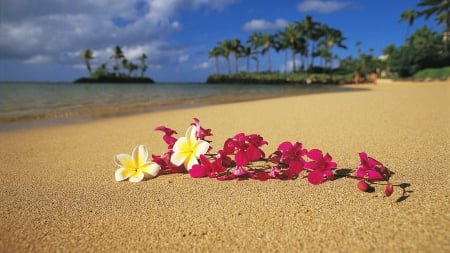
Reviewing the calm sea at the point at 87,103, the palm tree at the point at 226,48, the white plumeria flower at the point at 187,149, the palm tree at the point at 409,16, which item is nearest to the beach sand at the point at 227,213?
the white plumeria flower at the point at 187,149

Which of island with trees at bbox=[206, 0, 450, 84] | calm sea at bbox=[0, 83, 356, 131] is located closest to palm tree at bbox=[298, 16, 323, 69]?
island with trees at bbox=[206, 0, 450, 84]

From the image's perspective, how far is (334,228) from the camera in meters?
1.07

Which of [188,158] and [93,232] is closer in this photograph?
[93,232]

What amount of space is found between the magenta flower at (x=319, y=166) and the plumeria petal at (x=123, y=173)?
94 centimetres

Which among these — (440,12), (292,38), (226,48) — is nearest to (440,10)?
(440,12)

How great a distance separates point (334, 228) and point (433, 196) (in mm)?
512

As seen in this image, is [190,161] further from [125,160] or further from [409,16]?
[409,16]

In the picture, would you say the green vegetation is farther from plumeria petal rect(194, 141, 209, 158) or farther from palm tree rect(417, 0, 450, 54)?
plumeria petal rect(194, 141, 209, 158)

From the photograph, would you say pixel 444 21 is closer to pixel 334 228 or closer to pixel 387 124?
pixel 387 124

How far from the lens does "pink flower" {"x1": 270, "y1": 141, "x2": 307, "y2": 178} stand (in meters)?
1.60

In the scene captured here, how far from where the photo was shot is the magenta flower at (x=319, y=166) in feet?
4.97

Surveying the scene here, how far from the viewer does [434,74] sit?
35250mm

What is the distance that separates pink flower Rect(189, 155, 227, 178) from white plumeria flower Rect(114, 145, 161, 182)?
217 mm

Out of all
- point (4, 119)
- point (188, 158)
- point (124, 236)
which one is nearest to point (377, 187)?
point (188, 158)
